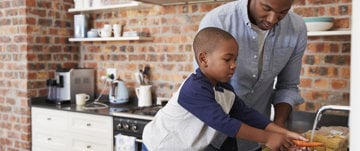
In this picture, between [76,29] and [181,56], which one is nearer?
[181,56]

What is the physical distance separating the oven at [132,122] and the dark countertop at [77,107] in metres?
0.10

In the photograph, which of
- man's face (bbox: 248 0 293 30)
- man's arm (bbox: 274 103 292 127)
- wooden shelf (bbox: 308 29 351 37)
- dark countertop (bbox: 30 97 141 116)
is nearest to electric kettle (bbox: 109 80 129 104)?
dark countertop (bbox: 30 97 141 116)

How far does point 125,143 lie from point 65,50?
4.64ft

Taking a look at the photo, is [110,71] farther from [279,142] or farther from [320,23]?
[279,142]

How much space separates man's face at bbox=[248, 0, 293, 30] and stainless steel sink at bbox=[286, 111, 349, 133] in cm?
118

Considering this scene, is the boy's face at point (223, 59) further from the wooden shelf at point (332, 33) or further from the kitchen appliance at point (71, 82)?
the kitchen appliance at point (71, 82)

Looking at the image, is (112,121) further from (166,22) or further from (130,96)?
(166,22)

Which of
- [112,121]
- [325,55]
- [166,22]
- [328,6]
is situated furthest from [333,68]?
[112,121]

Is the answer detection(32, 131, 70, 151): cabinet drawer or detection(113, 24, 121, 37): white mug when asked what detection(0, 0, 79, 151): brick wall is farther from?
detection(113, 24, 121, 37): white mug

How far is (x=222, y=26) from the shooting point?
149cm

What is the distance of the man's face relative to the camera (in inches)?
50.2

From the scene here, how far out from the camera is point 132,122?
108 inches

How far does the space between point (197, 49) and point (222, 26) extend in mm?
220
